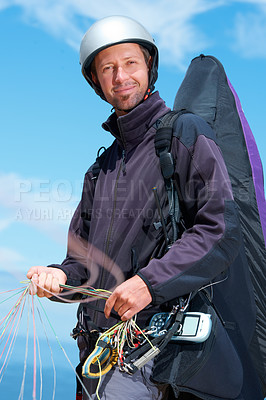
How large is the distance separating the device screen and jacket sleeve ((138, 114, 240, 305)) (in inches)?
6.1

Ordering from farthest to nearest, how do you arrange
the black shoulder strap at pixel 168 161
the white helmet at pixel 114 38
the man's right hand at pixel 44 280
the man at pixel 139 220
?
the white helmet at pixel 114 38 < the man's right hand at pixel 44 280 < the black shoulder strap at pixel 168 161 < the man at pixel 139 220

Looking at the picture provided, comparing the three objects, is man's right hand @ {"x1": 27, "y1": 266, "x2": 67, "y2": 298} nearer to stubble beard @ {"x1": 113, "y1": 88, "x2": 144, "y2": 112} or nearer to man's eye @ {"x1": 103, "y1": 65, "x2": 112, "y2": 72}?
stubble beard @ {"x1": 113, "y1": 88, "x2": 144, "y2": 112}

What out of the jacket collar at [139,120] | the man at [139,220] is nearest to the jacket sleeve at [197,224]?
the man at [139,220]

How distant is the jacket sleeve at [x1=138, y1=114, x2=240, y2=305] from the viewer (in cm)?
225

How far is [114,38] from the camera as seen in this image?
301cm

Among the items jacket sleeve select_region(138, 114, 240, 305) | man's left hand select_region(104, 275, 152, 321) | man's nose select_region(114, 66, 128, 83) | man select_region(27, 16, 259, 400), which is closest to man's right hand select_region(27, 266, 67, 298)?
man select_region(27, 16, 259, 400)

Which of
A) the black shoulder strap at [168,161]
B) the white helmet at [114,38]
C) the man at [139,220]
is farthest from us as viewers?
the white helmet at [114,38]

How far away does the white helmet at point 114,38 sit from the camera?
9.89 ft

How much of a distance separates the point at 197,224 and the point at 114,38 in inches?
52.0

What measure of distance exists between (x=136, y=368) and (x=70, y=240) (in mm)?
1144

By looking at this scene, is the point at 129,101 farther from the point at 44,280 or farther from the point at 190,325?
the point at 190,325

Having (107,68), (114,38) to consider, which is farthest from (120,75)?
(114,38)

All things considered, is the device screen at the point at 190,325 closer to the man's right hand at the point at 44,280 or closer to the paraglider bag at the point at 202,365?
the paraglider bag at the point at 202,365

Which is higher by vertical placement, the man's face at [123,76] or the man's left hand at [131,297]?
the man's face at [123,76]
